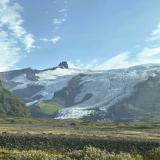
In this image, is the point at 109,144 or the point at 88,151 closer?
the point at 88,151

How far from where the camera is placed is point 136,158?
4441cm

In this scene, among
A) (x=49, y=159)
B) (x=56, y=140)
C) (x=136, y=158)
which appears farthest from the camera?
(x=56, y=140)

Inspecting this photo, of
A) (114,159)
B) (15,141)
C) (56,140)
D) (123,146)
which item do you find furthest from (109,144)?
(114,159)

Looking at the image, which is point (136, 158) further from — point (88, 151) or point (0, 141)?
point (0, 141)

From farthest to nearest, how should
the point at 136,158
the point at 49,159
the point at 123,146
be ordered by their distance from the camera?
the point at 123,146, the point at 136,158, the point at 49,159

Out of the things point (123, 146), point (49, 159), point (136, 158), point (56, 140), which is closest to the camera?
point (49, 159)

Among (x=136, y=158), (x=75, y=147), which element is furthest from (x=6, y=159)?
(x=75, y=147)

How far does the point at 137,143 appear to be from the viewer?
65.1 meters

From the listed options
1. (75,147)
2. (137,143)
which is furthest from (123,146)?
(75,147)

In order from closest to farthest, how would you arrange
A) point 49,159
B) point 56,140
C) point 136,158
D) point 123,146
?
1. point 49,159
2. point 136,158
3. point 123,146
4. point 56,140

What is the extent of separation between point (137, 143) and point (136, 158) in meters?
20.9

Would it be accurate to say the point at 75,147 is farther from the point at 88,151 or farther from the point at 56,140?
the point at 88,151

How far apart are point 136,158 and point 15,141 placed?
3042cm

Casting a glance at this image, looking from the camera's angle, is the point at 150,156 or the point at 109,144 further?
the point at 109,144
